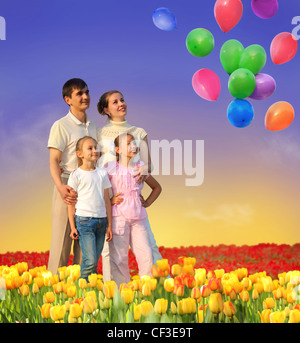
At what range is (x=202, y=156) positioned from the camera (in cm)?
389

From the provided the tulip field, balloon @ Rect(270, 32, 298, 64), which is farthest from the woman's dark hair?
balloon @ Rect(270, 32, 298, 64)

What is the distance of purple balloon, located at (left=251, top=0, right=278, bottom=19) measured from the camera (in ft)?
13.4

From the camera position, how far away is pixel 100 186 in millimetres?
3072

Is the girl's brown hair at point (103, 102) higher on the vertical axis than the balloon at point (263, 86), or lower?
lower

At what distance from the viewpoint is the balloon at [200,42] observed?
4.04 metres

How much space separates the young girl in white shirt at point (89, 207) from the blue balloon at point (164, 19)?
1.37 metres

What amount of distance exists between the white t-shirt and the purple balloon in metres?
2.21

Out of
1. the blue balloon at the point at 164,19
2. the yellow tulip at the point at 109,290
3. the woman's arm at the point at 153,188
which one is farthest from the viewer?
the blue balloon at the point at 164,19

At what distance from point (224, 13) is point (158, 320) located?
304 centimetres

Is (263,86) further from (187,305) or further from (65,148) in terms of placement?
(187,305)

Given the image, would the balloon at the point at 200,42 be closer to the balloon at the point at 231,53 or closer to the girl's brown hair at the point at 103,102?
the balloon at the point at 231,53

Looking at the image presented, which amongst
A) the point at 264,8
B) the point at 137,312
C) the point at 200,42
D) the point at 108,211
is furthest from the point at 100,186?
the point at 264,8

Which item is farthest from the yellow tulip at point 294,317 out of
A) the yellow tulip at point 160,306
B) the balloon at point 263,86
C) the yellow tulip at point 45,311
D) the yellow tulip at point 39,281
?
the balloon at point 263,86
